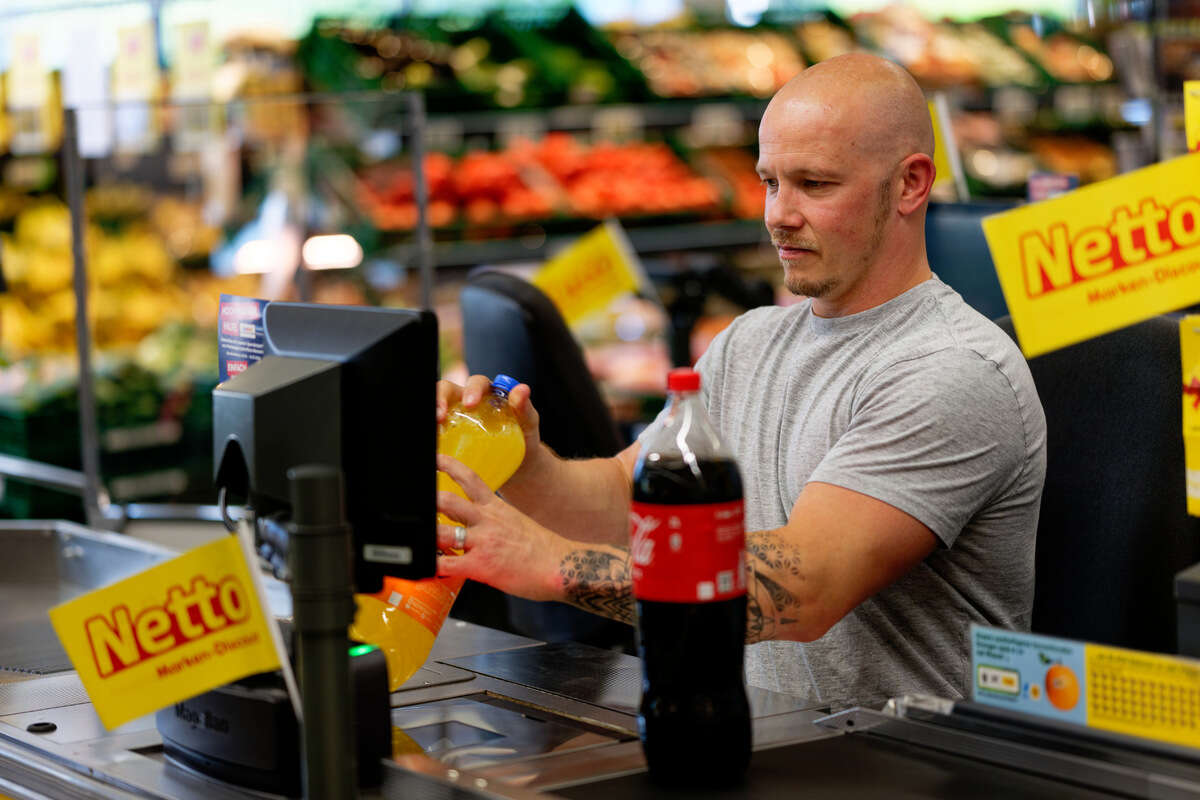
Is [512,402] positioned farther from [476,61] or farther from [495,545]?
[476,61]

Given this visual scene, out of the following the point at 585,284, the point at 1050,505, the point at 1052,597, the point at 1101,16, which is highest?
the point at 1101,16

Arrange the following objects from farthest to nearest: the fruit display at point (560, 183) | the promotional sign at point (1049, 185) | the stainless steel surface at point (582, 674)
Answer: the fruit display at point (560, 183)
the promotional sign at point (1049, 185)
the stainless steel surface at point (582, 674)

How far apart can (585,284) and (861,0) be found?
5344mm

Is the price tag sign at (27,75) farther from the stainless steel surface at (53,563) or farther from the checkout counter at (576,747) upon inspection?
the checkout counter at (576,747)

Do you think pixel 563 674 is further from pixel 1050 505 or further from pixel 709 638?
pixel 1050 505

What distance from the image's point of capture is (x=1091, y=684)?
3.93 ft

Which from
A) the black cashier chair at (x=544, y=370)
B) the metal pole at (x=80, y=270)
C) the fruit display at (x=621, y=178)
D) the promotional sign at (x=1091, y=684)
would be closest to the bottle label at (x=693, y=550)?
the promotional sign at (x=1091, y=684)

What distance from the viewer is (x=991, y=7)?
954cm

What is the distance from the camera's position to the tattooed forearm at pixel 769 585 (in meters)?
1.69

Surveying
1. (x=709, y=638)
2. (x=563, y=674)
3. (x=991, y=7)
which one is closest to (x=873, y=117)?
(x=563, y=674)

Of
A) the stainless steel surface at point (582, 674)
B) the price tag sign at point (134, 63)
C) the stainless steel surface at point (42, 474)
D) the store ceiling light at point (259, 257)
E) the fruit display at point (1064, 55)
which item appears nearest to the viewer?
the stainless steel surface at point (582, 674)

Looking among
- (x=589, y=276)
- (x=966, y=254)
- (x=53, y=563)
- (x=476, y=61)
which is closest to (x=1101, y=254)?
(x=53, y=563)

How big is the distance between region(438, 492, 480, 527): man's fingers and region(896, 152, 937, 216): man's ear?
32.8 inches

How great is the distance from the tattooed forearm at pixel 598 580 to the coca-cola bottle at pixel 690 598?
0.39 metres
